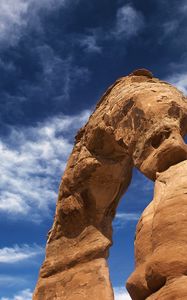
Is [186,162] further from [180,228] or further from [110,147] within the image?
[110,147]

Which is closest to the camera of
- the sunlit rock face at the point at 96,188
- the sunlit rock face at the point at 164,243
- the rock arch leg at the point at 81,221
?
the sunlit rock face at the point at 164,243

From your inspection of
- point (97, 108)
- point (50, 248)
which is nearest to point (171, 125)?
point (97, 108)

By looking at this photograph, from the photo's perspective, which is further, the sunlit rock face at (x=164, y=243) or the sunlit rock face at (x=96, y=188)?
the sunlit rock face at (x=96, y=188)

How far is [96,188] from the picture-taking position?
11742 mm

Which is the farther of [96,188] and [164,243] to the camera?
[96,188]

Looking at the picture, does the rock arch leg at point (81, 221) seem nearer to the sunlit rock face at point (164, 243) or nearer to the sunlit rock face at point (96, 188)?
the sunlit rock face at point (96, 188)

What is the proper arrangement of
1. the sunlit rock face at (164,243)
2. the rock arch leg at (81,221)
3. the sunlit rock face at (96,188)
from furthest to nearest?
1. the rock arch leg at (81,221)
2. the sunlit rock face at (96,188)
3. the sunlit rock face at (164,243)

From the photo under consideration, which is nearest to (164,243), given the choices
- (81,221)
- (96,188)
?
(96,188)

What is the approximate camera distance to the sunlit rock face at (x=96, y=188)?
8.60 meters

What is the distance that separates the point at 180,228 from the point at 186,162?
1.29 meters

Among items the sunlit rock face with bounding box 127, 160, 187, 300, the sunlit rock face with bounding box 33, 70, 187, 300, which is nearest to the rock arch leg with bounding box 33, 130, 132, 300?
the sunlit rock face with bounding box 33, 70, 187, 300

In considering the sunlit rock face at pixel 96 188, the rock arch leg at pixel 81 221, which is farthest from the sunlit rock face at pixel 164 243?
the rock arch leg at pixel 81 221

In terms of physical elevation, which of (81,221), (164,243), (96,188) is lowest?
(164,243)

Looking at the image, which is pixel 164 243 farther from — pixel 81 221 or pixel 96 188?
pixel 81 221
